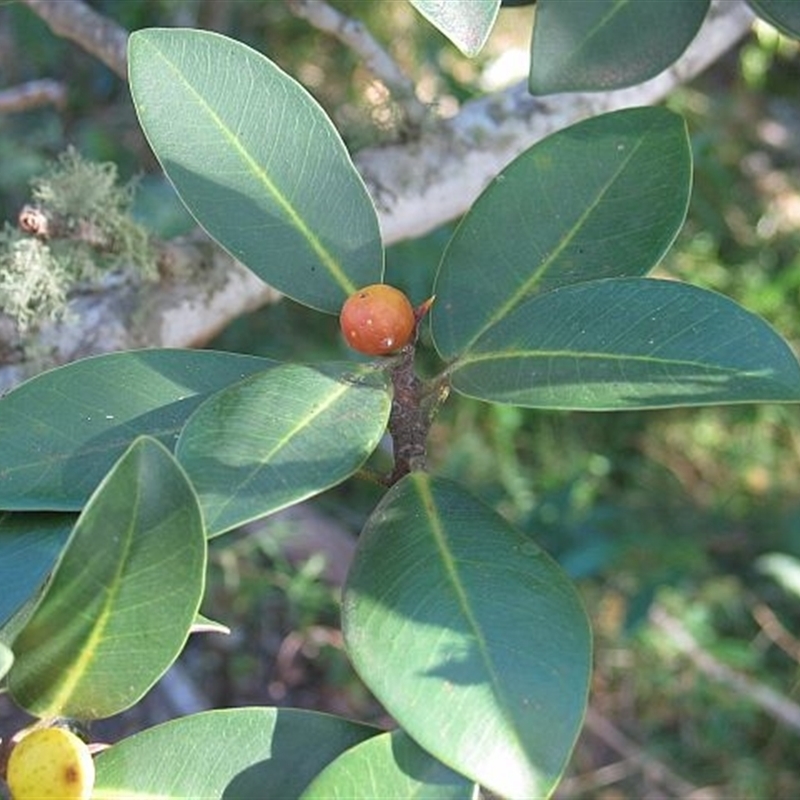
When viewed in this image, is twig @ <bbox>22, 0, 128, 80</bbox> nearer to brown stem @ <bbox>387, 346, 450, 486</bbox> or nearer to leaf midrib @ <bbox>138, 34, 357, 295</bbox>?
leaf midrib @ <bbox>138, 34, 357, 295</bbox>

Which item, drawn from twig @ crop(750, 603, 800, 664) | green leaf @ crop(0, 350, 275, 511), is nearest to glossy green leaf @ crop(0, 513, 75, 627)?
green leaf @ crop(0, 350, 275, 511)

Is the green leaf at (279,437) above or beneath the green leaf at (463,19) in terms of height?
beneath

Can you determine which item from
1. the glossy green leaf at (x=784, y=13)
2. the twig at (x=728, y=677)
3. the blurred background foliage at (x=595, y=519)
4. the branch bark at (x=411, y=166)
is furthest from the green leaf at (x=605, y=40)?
the twig at (x=728, y=677)

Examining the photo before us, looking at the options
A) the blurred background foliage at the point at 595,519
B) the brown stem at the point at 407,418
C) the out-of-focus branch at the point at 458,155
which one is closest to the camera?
the brown stem at the point at 407,418

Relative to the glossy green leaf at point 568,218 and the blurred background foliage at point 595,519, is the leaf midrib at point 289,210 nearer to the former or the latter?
the glossy green leaf at point 568,218

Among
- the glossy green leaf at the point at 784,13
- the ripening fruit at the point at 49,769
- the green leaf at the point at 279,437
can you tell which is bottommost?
the ripening fruit at the point at 49,769

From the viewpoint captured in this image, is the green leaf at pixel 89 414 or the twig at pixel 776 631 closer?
the green leaf at pixel 89 414
